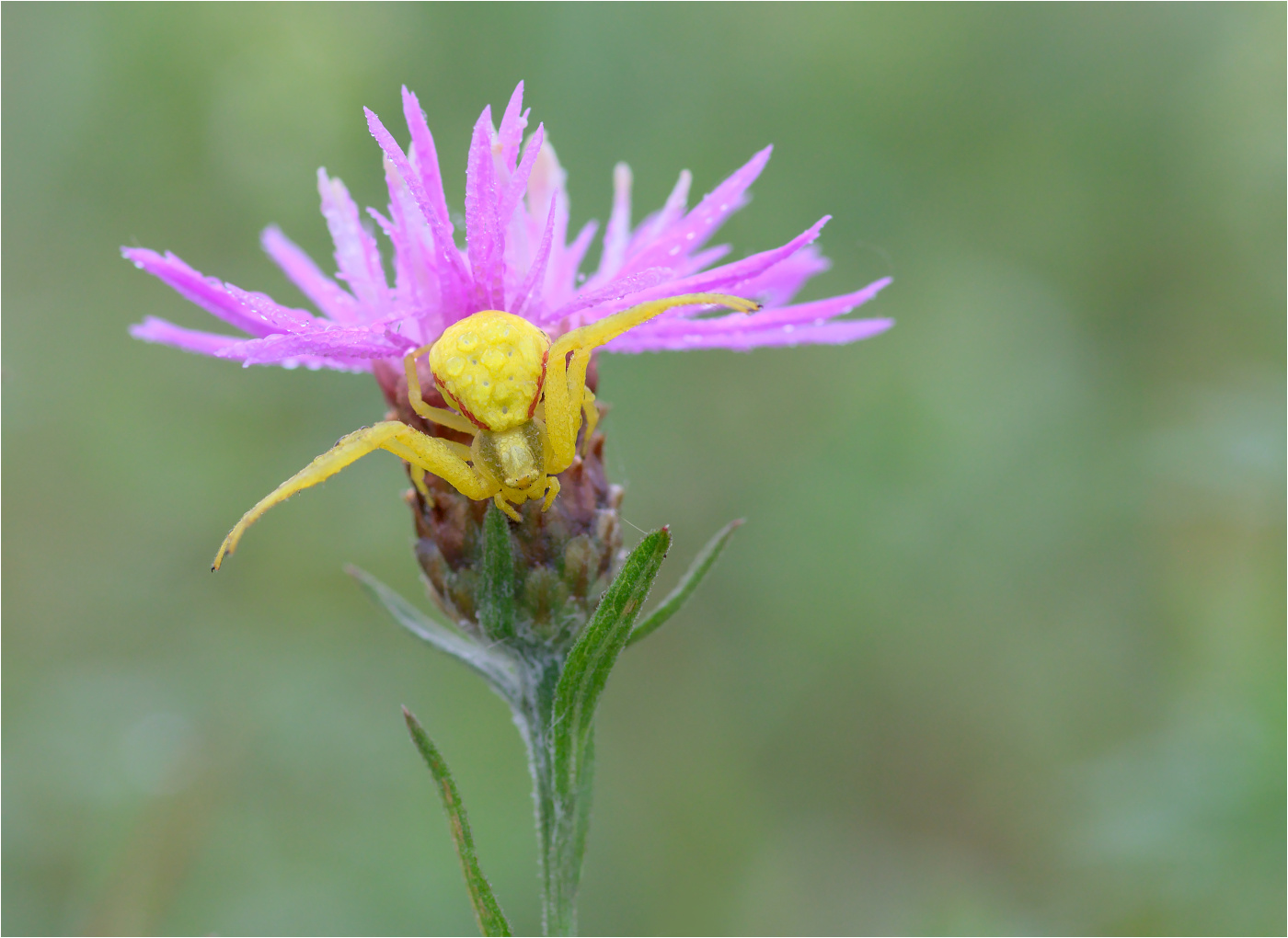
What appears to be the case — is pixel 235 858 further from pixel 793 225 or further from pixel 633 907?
pixel 793 225

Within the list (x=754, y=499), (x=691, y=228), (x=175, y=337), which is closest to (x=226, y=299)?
(x=175, y=337)

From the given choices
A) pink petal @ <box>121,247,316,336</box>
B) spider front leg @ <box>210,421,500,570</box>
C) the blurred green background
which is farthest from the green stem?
the blurred green background

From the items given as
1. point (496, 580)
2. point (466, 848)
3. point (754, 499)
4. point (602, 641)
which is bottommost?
point (466, 848)

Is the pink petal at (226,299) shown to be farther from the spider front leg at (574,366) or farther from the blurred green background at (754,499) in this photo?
the blurred green background at (754,499)

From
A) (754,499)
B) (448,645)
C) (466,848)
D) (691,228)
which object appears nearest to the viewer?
(466,848)

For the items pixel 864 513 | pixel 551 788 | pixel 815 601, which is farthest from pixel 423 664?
pixel 551 788

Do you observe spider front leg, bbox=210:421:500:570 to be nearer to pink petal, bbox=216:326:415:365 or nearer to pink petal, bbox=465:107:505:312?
pink petal, bbox=216:326:415:365

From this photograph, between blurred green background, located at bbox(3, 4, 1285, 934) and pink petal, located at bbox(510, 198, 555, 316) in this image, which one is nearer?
pink petal, located at bbox(510, 198, 555, 316)

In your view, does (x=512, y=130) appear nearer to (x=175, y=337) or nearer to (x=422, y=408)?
(x=422, y=408)

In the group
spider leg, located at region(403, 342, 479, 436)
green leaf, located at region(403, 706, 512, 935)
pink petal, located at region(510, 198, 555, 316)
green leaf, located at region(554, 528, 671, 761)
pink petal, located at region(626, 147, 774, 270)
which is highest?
pink petal, located at region(626, 147, 774, 270)
